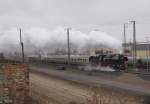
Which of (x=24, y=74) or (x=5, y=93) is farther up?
(x=24, y=74)

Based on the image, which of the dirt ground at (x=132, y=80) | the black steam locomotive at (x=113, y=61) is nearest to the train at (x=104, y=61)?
the black steam locomotive at (x=113, y=61)

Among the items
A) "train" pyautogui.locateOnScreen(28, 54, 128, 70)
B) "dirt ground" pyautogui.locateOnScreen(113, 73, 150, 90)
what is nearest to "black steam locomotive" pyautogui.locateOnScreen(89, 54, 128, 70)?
"train" pyautogui.locateOnScreen(28, 54, 128, 70)

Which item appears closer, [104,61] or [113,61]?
[113,61]

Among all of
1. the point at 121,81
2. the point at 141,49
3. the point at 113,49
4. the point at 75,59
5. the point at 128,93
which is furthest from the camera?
the point at 141,49

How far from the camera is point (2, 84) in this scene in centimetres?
1496

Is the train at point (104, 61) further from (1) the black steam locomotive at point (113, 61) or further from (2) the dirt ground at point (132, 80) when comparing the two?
(2) the dirt ground at point (132, 80)

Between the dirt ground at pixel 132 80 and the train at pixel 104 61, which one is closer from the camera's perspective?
the dirt ground at pixel 132 80

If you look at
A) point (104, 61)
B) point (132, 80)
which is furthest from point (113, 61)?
point (132, 80)

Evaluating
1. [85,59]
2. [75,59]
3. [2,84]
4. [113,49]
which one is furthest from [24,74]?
[113,49]

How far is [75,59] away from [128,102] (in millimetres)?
39272

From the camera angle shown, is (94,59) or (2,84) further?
(94,59)

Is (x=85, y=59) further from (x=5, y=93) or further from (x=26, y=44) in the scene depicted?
(x=5, y=93)

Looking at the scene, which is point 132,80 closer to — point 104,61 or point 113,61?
point 113,61

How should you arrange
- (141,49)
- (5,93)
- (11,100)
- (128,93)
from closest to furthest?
(11,100) < (5,93) < (128,93) < (141,49)
